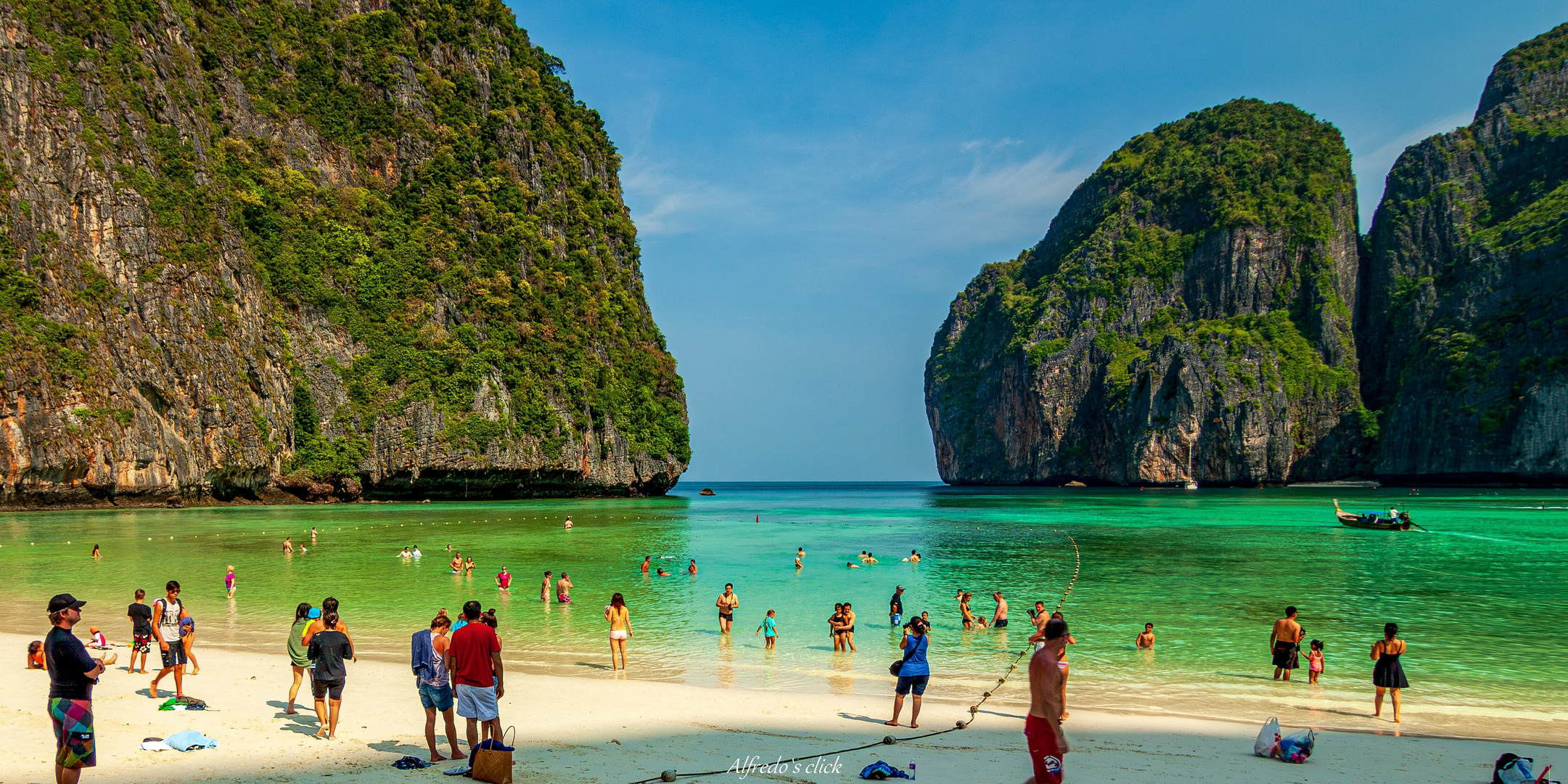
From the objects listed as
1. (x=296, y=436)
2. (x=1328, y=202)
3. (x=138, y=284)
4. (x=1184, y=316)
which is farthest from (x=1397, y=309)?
(x=138, y=284)

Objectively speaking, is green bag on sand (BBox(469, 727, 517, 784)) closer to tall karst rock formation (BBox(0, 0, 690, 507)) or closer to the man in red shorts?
the man in red shorts

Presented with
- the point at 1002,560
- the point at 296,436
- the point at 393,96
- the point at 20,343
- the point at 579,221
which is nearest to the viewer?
the point at 1002,560

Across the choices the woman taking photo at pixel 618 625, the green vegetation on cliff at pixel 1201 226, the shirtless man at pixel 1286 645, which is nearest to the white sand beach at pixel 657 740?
the woman taking photo at pixel 618 625

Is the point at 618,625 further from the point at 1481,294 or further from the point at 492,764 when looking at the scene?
the point at 1481,294

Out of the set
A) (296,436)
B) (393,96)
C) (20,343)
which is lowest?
(296,436)

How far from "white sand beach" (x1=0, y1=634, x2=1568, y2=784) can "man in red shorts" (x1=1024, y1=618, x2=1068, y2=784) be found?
238 centimetres

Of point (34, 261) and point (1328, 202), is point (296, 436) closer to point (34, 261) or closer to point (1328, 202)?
point (34, 261)

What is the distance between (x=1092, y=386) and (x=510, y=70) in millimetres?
112068

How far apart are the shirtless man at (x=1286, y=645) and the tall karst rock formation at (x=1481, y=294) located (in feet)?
388

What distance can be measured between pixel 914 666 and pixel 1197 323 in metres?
151

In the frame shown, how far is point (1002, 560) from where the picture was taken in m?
36.3

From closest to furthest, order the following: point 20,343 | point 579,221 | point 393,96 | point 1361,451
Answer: point 20,343, point 393,96, point 579,221, point 1361,451

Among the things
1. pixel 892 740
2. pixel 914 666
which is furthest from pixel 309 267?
pixel 892 740

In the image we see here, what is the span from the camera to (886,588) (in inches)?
1115
